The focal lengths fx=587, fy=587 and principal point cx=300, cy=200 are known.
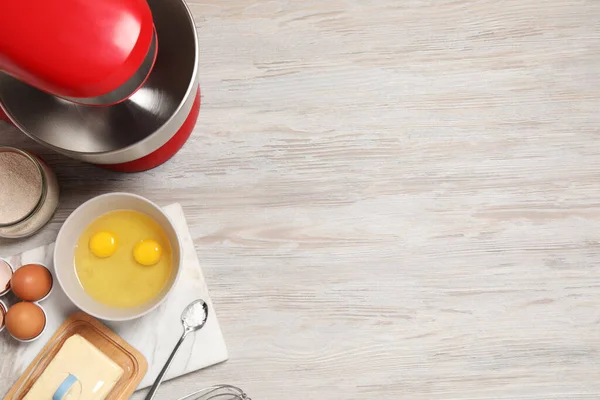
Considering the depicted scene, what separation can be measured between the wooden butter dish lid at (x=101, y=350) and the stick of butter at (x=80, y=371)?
2cm

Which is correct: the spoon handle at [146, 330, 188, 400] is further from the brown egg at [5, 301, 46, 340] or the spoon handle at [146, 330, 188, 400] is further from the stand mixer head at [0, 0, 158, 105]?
the stand mixer head at [0, 0, 158, 105]

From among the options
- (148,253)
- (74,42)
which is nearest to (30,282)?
(148,253)

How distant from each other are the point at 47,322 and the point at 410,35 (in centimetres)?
69

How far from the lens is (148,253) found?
0.81 m

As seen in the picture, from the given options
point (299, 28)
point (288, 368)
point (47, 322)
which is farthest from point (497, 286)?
point (47, 322)

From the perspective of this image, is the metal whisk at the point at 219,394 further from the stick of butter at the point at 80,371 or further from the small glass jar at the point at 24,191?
the small glass jar at the point at 24,191

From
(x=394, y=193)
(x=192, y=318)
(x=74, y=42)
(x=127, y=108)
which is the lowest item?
(x=192, y=318)

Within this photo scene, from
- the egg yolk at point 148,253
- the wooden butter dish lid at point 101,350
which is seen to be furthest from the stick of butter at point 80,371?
the egg yolk at point 148,253

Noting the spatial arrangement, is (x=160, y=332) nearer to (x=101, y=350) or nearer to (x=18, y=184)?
(x=101, y=350)

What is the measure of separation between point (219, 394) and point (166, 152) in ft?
1.20

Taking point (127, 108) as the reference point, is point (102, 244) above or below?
below

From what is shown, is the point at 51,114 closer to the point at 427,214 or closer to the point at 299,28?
the point at 299,28

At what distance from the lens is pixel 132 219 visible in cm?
82

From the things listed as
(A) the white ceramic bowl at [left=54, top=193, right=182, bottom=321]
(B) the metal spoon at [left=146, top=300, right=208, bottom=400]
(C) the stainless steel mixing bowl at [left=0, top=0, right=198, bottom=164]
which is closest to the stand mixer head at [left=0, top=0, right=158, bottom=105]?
(C) the stainless steel mixing bowl at [left=0, top=0, right=198, bottom=164]
